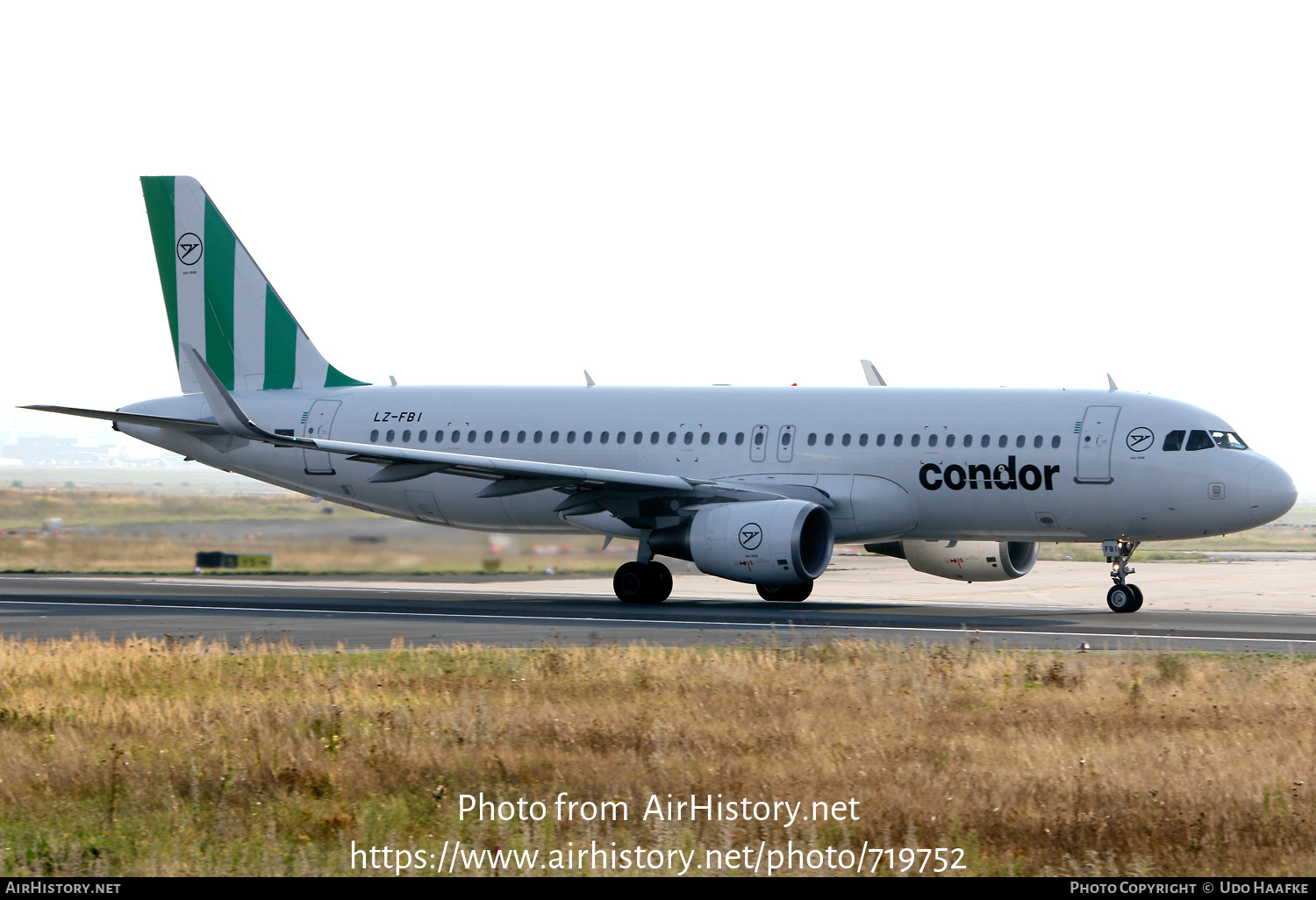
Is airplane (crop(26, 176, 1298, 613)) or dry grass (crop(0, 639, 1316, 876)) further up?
airplane (crop(26, 176, 1298, 613))

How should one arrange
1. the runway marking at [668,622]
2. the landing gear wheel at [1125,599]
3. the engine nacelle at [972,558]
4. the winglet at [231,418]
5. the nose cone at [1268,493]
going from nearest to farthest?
1. the runway marking at [668,622]
2. the nose cone at [1268,493]
3. the winglet at [231,418]
4. the landing gear wheel at [1125,599]
5. the engine nacelle at [972,558]

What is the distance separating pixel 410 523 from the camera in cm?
3409

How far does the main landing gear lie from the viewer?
26.5 meters

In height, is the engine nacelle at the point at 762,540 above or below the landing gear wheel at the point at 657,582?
above

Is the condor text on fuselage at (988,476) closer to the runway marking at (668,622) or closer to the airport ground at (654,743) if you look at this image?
the airport ground at (654,743)

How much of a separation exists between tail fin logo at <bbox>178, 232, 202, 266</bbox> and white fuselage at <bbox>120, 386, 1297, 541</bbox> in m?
3.05

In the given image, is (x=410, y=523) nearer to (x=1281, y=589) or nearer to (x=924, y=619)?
(x=924, y=619)

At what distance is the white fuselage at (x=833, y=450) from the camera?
26172mm

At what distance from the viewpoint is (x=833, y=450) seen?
28.2m

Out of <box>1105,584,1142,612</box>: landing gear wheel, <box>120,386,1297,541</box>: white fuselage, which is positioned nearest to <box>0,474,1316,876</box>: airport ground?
<box>1105,584,1142,612</box>: landing gear wheel

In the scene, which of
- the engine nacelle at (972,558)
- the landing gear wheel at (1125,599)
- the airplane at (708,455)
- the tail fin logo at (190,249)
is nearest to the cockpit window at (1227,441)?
the airplane at (708,455)

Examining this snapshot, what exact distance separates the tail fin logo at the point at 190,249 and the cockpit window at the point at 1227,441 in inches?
826

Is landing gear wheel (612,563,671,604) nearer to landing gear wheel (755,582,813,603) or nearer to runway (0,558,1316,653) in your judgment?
runway (0,558,1316,653)

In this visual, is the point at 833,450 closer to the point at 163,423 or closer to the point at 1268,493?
the point at 1268,493
